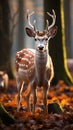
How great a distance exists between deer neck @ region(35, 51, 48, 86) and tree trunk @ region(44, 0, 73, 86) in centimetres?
491

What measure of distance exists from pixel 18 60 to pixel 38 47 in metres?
1.44

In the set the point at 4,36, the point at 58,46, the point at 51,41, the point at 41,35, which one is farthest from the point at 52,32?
the point at 4,36

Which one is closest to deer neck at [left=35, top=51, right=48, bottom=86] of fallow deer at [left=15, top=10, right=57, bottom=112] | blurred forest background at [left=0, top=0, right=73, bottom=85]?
fallow deer at [left=15, top=10, right=57, bottom=112]

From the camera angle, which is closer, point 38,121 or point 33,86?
point 38,121

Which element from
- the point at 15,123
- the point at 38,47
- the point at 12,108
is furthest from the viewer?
the point at 12,108

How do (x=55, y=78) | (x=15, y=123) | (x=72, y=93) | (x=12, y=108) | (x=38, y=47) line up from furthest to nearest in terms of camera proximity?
1. (x=55, y=78)
2. (x=72, y=93)
3. (x=12, y=108)
4. (x=38, y=47)
5. (x=15, y=123)

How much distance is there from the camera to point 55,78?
51.2ft

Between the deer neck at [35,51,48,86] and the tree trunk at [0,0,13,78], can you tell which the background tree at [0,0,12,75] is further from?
the deer neck at [35,51,48,86]

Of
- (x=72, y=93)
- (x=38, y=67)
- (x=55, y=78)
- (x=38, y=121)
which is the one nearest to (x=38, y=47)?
(x=38, y=67)

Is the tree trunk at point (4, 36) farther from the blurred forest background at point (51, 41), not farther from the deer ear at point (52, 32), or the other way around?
the deer ear at point (52, 32)

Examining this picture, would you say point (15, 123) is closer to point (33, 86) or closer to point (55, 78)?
point (33, 86)

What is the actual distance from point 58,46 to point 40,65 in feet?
17.6

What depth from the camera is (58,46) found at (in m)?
15.2

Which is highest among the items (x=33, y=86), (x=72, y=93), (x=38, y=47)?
(x=38, y=47)
